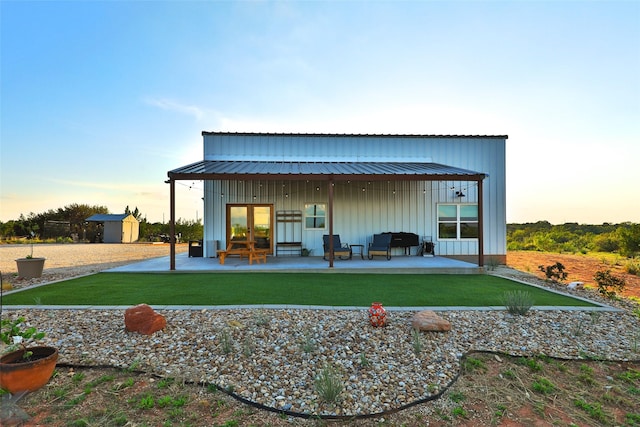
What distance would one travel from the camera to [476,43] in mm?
8961

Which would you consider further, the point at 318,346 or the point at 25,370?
the point at 318,346

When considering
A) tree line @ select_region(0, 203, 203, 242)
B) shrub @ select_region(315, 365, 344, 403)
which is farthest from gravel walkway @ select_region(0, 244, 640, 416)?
tree line @ select_region(0, 203, 203, 242)

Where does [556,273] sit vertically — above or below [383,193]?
below

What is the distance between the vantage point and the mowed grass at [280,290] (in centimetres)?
504

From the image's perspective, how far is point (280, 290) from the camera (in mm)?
5863

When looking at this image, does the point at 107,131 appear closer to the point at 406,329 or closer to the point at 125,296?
the point at 125,296

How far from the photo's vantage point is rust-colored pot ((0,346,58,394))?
2537 millimetres

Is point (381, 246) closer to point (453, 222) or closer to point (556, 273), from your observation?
point (453, 222)

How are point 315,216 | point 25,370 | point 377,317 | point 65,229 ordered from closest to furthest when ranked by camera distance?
point 25,370 → point 377,317 → point 315,216 → point 65,229

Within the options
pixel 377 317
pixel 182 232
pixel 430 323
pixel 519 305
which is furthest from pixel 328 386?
pixel 182 232

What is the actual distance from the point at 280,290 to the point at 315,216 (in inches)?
231

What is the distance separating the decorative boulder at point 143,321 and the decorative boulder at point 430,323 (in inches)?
120

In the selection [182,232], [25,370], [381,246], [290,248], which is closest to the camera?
[25,370]

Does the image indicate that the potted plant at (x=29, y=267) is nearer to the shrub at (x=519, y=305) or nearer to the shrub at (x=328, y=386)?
the shrub at (x=328, y=386)
